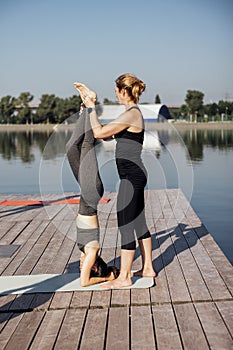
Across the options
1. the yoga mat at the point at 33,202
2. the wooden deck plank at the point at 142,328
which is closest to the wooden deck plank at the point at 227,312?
the wooden deck plank at the point at 142,328

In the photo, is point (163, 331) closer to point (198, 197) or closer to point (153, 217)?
point (153, 217)

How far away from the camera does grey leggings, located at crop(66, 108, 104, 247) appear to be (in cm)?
342

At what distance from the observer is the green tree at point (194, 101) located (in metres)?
66.1

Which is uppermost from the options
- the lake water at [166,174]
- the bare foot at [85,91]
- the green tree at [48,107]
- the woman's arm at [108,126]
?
the green tree at [48,107]

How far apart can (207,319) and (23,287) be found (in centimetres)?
131

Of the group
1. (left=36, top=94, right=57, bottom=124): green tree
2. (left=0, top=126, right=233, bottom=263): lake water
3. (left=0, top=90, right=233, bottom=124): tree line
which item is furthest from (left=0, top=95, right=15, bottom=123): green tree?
(left=0, top=126, right=233, bottom=263): lake water

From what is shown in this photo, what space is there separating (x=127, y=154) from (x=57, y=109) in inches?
2539

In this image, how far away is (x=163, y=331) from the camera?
282 centimetres

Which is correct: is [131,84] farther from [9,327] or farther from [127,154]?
[9,327]

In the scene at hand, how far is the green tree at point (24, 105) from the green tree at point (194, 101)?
21877mm

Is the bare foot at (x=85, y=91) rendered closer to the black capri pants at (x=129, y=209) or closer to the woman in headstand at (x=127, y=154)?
the woman in headstand at (x=127, y=154)

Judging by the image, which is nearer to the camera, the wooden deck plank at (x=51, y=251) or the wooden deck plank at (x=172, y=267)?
the wooden deck plank at (x=172, y=267)

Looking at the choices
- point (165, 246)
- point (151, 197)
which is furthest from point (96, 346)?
point (151, 197)

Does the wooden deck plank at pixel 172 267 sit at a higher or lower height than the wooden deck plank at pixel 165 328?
higher
